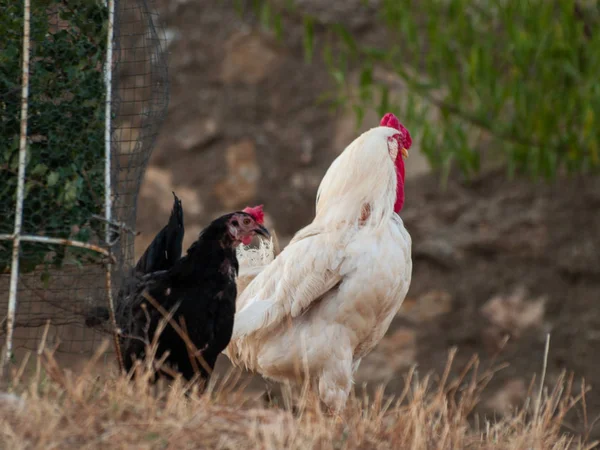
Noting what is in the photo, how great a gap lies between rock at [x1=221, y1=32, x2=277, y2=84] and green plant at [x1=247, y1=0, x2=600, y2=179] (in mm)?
913

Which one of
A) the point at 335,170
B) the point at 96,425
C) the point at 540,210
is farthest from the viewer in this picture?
the point at 540,210

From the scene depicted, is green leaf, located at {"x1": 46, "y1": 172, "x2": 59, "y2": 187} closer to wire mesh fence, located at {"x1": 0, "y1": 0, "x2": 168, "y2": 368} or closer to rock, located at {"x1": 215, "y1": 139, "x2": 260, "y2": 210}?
wire mesh fence, located at {"x1": 0, "y1": 0, "x2": 168, "y2": 368}

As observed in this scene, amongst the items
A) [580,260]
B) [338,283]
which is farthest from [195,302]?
[580,260]

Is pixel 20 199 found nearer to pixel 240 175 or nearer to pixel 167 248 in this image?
pixel 167 248

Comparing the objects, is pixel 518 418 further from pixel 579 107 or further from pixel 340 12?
pixel 340 12

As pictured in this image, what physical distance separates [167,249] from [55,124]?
114cm

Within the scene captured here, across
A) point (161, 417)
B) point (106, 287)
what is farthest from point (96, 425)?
point (106, 287)

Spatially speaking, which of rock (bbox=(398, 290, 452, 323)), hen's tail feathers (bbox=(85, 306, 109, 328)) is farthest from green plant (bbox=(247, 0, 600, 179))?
hen's tail feathers (bbox=(85, 306, 109, 328))

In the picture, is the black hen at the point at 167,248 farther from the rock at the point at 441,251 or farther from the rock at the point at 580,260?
the rock at the point at 580,260

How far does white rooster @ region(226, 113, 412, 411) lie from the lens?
4773 millimetres

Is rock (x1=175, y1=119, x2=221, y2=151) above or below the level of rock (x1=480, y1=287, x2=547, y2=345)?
above

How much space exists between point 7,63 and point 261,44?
4950 millimetres

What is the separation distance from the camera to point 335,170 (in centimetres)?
523

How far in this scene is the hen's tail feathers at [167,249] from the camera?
489 cm
